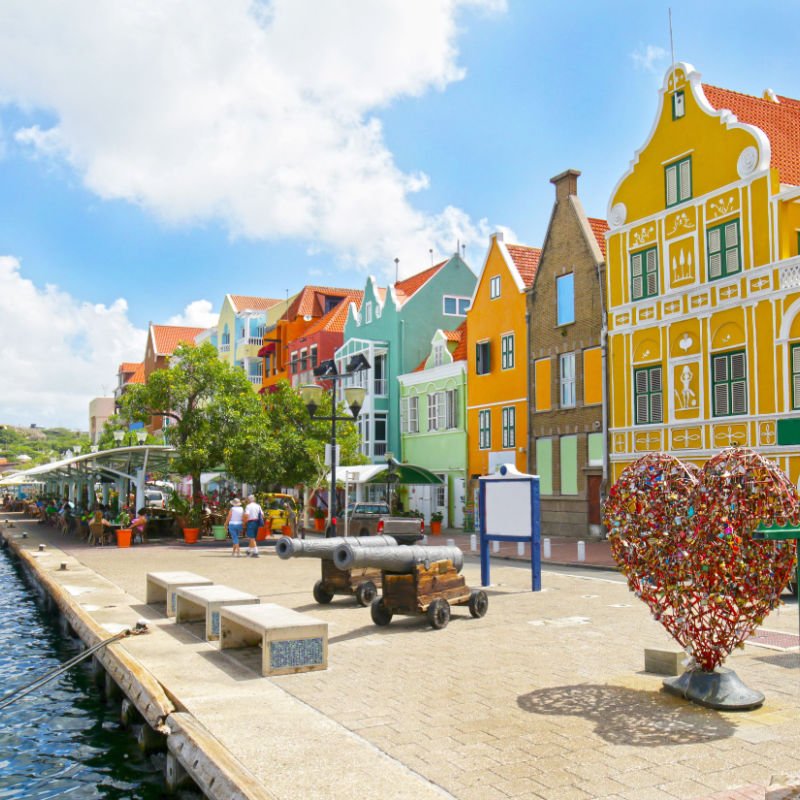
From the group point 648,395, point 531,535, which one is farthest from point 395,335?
point 531,535

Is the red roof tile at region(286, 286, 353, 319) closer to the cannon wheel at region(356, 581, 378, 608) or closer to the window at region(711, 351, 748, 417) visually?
the window at region(711, 351, 748, 417)

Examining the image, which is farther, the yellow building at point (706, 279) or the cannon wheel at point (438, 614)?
the yellow building at point (706, 279)

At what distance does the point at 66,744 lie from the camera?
30.8 feet

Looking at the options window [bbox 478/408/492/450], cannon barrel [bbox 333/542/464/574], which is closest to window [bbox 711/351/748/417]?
→ window [bbox 478/408/492/450]

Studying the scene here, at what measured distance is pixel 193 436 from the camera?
105 ft

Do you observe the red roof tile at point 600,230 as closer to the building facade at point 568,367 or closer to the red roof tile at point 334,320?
the building facade at point 568,367

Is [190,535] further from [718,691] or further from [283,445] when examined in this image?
[718,691]

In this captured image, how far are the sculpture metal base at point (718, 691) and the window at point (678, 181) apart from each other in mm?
21639

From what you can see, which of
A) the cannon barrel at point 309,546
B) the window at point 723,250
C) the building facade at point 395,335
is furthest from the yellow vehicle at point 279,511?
the cannon barrel at point 309,546

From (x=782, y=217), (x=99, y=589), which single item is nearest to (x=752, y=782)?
(x=99, y=589)

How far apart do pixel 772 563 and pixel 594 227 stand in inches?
1085

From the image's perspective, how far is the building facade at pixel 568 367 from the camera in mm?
31062

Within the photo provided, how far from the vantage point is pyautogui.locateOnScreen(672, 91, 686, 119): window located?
27500 millimetres

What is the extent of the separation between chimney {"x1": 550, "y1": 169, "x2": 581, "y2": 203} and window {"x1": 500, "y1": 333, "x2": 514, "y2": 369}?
5.95 meters
